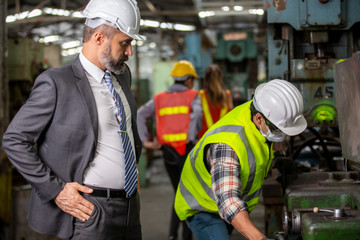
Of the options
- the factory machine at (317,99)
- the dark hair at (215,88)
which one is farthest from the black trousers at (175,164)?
the factory machine at (317,99)

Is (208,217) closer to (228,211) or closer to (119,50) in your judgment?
(228,211)

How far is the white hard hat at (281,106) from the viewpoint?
191cm

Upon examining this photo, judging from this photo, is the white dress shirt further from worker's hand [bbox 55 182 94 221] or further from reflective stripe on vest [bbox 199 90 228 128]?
reflective stripe on vest [bbox 199 90 228 128]

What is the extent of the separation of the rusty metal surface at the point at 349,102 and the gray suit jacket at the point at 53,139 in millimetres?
956

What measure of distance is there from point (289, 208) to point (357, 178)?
429mm

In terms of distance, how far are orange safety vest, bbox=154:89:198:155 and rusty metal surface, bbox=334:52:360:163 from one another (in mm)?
2168

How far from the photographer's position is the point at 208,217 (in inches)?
84.9

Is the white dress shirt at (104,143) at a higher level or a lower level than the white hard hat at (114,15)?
lower

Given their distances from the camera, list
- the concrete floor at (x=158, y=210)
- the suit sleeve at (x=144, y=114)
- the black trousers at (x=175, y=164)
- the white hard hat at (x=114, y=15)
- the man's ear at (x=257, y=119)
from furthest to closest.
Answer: the concrete floor at (x=158, y=210), the suit sleeve at (x=144, y=114), the black trousers at (x=175, y=164), the man's ear at (x=257, y=119), the white hard hat at (x=114, y=15)

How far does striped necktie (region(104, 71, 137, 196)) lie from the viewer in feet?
6.32

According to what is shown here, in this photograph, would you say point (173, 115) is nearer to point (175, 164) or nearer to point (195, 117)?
point (195, 117)

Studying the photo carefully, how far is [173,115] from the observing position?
4.05 metres

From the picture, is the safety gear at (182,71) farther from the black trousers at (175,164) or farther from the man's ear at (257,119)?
the man's ear at (257,119)

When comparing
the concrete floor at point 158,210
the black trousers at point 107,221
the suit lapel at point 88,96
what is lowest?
the concrete floor at point 158,210
